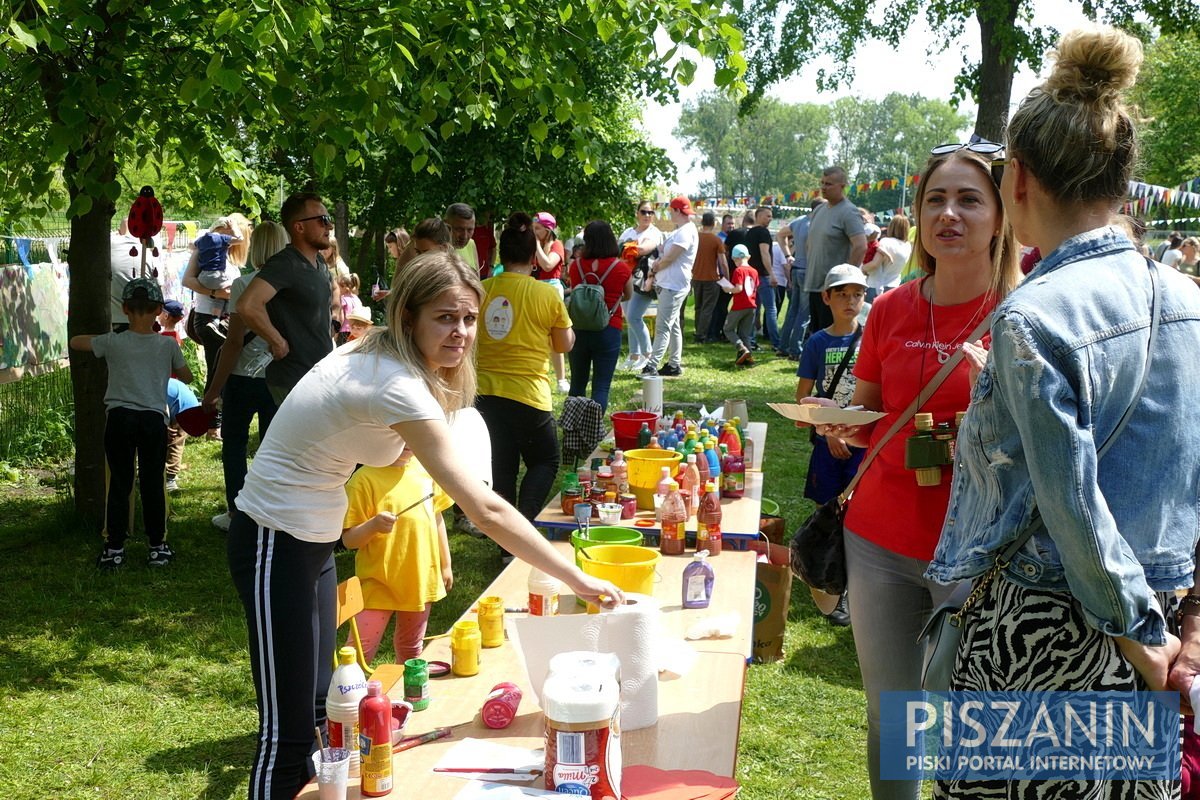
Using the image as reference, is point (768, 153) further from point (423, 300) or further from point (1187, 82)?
point (423, 300)

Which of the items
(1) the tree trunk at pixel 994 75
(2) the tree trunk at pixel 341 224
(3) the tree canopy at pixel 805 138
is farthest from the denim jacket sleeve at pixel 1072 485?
(3) the tree canopy at pixel 805 138

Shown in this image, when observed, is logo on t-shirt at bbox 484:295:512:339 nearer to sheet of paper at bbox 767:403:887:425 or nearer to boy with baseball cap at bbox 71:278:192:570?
boy with baseball cap at bbox 71:278:192:570

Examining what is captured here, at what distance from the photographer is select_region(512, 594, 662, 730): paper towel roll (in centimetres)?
217

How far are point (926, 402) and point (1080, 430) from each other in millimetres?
1023

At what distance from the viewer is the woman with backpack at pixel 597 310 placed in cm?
831

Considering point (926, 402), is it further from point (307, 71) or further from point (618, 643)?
point (307, 71)

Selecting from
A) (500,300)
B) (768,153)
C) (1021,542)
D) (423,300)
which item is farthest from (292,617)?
(768,153)

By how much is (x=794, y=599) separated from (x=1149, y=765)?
152 inches

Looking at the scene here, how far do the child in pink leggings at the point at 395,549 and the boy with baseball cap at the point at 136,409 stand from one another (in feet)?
9.37

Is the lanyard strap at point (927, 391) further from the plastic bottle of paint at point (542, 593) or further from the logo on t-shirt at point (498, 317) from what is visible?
the logo on t-shirt at point (498, 317)

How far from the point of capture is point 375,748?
206 cm

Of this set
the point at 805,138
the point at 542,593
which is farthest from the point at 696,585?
the point at 805,138

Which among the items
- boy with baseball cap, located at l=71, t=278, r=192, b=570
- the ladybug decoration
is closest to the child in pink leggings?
boy with baseball cap, located at l=71, t=278, r=192, b=570

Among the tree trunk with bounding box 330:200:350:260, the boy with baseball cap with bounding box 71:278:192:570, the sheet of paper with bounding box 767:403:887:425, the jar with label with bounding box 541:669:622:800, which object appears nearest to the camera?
the jar with label with bounding box 541:669:622:800
